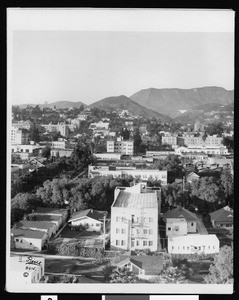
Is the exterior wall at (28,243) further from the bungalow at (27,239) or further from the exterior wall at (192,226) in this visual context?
the exterior wall at (192,226)

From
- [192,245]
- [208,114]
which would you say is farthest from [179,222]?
[208,114]

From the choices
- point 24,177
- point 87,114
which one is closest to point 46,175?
point 24,177

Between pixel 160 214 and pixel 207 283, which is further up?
pixel 160 214

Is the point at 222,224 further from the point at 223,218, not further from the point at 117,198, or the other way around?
the point at 117,198

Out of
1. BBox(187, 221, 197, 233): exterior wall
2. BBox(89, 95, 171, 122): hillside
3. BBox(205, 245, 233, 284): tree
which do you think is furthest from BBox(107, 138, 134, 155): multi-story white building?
BBox(205, 245, 233, 284): tree

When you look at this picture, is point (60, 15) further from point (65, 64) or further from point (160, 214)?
point (160, 214)

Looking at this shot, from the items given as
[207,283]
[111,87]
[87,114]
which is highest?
[111,87]

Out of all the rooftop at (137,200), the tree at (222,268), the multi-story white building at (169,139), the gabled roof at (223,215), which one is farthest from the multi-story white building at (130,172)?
the tree at (222,268)
